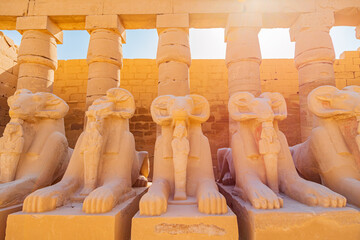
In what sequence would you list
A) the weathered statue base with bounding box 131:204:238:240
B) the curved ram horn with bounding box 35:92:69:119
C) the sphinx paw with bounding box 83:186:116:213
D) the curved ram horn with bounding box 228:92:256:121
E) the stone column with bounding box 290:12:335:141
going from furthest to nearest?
the stone column with bounding box 290:12:335:141 < the curved ram horn with bounding box 35:92:69:119 < the curved ram horn with bounding box 228:92:256:121 < the sphinx paw with bounding box 83:186:116:213 < the weathered statue base with bounding box 131:204:238:240

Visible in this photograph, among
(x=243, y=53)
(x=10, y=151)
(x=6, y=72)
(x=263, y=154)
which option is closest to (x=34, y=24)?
(x=6, y=72)

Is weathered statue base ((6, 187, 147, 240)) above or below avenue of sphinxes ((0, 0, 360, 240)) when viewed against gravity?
below

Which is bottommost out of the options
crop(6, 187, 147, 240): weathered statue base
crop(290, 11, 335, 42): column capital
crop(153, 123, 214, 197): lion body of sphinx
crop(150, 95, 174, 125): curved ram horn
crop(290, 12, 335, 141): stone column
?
crop(6, 187, 147, 240): weathered statue base

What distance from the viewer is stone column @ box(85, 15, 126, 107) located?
5266 mm

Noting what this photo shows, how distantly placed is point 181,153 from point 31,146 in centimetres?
178

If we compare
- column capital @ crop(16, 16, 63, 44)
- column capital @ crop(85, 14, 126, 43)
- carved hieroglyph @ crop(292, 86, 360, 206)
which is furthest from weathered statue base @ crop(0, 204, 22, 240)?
column capital @ crop(16, 16, 63, 44)

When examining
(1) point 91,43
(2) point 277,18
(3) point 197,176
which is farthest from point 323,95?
(1) point 91,43

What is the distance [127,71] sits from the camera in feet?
26.3

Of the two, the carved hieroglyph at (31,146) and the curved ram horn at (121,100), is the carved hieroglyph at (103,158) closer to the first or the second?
the curved ram horn at (121,100)

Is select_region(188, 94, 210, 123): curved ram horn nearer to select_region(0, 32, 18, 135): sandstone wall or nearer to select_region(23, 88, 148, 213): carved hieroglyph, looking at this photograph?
select_region(23, 88, 148, 213): carved hieroglyph

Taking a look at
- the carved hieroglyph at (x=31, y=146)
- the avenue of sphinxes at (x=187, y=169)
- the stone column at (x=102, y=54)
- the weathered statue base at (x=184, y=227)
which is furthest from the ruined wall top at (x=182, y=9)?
the weathered statue base at (x=184, y=227)

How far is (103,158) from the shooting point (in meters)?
2.50

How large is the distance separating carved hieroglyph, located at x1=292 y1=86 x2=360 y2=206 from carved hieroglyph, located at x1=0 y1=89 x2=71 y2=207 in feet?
9.78

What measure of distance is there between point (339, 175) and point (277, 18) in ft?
14.5
